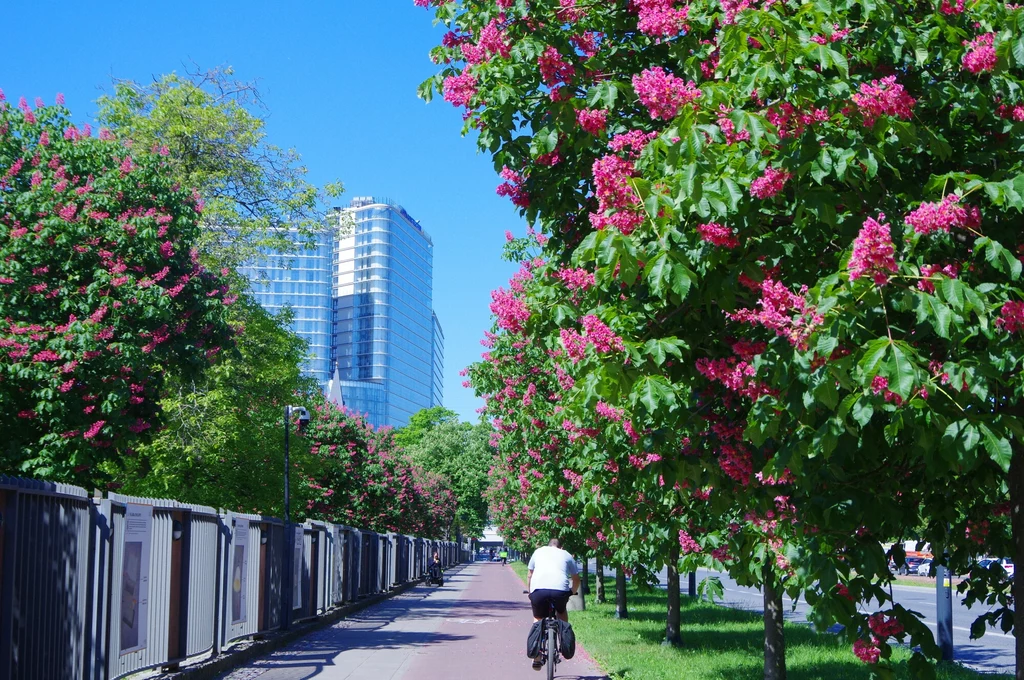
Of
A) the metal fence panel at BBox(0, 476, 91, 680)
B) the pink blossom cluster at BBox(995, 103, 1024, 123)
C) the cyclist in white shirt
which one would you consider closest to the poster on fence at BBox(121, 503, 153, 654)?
the metal fence panel at BBox(0, 476, 91, 680)

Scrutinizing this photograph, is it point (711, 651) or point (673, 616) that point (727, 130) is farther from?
point (673, 616)

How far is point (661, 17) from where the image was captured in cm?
654

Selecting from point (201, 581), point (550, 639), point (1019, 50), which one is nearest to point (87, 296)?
point (201, 581)

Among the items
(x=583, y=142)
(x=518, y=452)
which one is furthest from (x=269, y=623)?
(x=583, y=142)

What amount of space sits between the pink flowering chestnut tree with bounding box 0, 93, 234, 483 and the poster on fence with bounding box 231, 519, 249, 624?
2.48 meters

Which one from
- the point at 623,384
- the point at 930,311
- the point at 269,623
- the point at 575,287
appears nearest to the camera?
the point at 930,311

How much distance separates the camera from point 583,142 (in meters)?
6.96

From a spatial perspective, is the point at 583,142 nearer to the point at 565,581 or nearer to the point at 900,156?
the point at 900,156


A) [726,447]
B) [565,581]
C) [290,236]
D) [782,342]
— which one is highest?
[290,236]

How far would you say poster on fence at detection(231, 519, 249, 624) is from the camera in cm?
1550

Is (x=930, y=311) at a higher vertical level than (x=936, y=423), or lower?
higher

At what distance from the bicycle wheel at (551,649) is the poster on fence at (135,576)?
4558 mm

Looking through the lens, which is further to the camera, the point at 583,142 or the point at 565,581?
the point at 565,581

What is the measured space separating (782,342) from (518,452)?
1909 centimetres
